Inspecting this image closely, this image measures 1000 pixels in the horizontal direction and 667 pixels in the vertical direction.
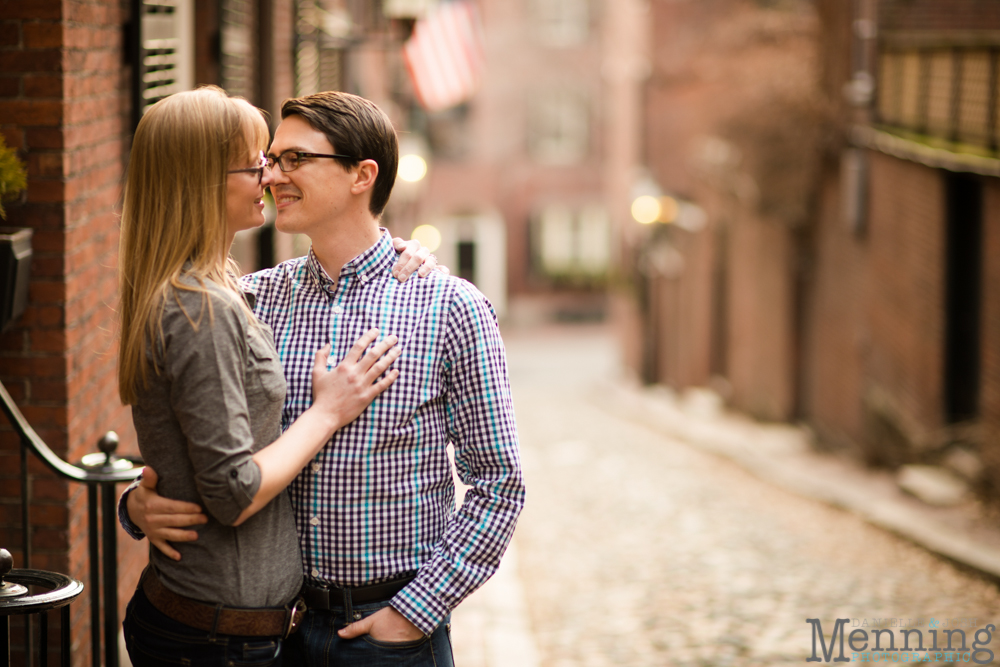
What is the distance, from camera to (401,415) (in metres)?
2.40

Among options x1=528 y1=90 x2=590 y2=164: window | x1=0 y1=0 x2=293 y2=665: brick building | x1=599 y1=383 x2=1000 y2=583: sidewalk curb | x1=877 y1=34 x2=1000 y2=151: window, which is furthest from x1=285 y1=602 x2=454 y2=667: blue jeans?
x1=528 y1=90 x2=590 y2=164: window

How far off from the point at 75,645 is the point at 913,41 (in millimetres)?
10423

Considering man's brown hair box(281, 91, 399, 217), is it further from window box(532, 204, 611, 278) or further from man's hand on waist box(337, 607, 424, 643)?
window box(532, 204, 611, 278)

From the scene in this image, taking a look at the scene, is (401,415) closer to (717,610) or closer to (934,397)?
(717,610)

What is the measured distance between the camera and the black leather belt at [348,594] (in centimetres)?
240

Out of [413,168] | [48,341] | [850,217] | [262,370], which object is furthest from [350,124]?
[413,168]

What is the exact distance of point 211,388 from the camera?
217 cm

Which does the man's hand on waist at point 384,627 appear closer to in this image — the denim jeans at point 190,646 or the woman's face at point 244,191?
the denim jeans at point 190,646

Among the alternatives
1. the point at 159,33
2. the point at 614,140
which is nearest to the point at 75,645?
the point at 159,33

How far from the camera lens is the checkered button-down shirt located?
2.38m

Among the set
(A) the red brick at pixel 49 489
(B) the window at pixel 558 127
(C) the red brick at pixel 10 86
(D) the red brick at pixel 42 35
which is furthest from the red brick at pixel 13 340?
(B) the window at pixel 558 127

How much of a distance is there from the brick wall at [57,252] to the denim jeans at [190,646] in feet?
5.25

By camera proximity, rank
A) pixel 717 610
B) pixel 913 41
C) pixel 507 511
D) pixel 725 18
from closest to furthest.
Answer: pixel 507 511
pixel 717 610
pixel 913 41
pixel 725 18

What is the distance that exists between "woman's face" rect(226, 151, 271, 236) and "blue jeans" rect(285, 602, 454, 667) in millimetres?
891
